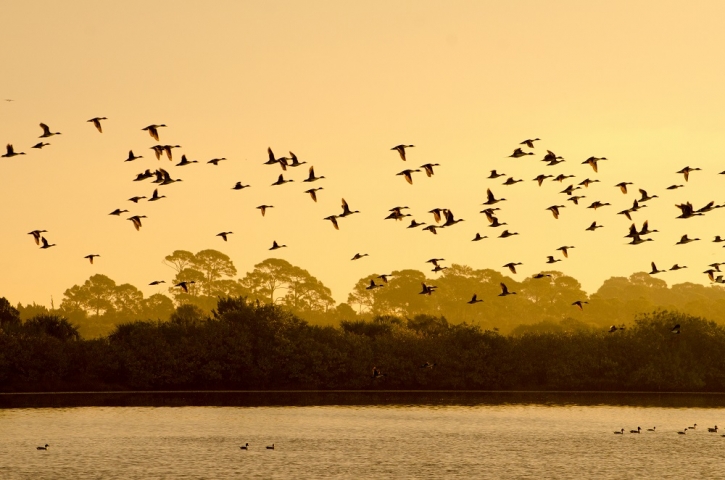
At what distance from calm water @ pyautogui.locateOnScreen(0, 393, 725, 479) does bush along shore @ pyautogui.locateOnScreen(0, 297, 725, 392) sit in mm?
5561

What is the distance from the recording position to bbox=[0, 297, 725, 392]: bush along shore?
4788 inches

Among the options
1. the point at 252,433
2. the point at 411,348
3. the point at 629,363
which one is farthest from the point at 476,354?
the point at 252,433

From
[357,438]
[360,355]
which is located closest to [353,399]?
[360,355]

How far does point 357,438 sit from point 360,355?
44.2m

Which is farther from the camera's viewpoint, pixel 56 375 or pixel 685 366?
pixel 685 366

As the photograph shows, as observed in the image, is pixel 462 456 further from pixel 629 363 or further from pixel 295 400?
pixel 629 363

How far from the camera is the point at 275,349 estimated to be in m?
125

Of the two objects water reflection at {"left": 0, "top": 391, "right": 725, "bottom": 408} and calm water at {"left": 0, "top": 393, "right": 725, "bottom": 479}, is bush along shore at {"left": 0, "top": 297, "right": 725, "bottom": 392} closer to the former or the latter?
water reflection at {"left": 0, "top": 391, "right": 725, "bottom": 408}

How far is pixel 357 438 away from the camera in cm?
8419

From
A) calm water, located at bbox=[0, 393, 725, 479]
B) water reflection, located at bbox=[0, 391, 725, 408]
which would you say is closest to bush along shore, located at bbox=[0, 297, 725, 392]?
water reflection, located at bbox=[0, 391, 725, 408]

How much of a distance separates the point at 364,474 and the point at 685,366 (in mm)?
77096

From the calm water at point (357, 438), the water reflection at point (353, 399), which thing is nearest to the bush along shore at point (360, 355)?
the water reflection at point (353, 399)

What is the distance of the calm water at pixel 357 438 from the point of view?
67875 mm

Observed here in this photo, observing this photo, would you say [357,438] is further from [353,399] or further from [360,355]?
[360,355]
